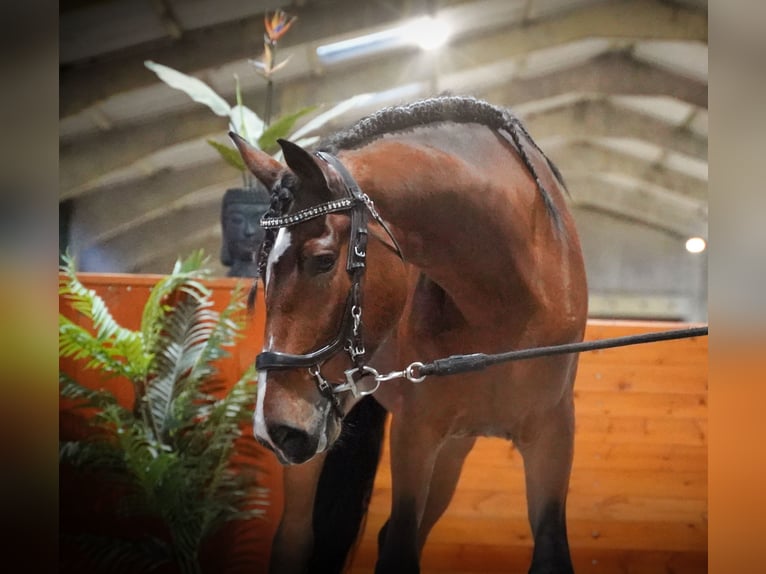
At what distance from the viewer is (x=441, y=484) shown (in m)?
1.63

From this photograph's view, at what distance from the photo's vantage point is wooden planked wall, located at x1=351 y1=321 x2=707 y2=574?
1.60 meters

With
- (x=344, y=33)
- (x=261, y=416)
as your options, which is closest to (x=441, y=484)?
(x=261, y=416)

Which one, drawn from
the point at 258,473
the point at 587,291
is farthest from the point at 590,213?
the point at 258,473

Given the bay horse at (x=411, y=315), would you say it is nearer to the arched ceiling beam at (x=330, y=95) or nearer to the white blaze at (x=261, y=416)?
the white blaze at (x=261, y=416)

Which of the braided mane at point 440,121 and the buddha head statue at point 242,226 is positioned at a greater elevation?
the braided mane at point 440,121

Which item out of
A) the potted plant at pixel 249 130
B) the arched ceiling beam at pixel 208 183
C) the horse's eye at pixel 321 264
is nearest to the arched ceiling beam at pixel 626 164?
the arched ceiling beam at pixel 208 183

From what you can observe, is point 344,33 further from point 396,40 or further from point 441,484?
point 441,484

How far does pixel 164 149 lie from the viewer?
1.70m

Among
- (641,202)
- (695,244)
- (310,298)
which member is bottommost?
(310,298)

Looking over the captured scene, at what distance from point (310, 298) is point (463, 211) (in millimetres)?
376

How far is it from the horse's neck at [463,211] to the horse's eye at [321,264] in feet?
0.51

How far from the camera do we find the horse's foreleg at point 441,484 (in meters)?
1.61

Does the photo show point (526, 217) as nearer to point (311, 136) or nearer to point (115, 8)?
point (311, 136)
